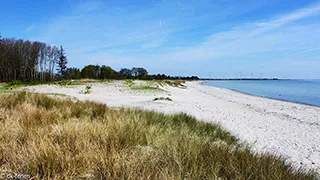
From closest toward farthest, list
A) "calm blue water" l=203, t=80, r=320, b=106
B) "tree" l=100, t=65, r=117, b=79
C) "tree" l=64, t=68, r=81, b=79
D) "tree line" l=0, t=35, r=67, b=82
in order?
"calm blue water" l=203, t=80, r=320, b=106, "tree line" l=0, t=35, r=67, b=82, "tree" l=64, t=68, r=81, b=79, "tree" l=100, t=65, r=117, b=79

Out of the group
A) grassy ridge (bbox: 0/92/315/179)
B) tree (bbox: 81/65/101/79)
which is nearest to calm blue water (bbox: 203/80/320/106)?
grassy ridge (bbox: 0/92/315/179)

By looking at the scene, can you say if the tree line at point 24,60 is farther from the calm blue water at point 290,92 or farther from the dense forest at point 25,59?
the calm blue water at point 290,92

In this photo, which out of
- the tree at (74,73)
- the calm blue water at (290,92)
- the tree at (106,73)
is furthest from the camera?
the tree at (106,73)

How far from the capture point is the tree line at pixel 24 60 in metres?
39.9

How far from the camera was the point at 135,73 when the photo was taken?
9500cm

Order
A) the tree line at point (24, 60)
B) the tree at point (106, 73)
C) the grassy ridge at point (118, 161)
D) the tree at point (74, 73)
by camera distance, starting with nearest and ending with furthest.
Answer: the grassy ridge at point (118, 161) → the tree line at point (24, 60) → the tree at point (74, 73) → the tree at point (106, 73)

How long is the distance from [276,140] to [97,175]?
21.4ft

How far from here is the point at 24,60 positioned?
42094mm

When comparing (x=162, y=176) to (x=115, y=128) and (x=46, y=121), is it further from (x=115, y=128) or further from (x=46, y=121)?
(x=46, y=121)

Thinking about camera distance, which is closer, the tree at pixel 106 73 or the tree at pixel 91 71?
the tree at pixel 91 71

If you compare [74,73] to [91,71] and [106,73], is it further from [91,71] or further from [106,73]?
[106,73]

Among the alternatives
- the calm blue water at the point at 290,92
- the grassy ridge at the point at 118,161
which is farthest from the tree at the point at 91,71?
Answer: the grassy ridge at the point at 118,161

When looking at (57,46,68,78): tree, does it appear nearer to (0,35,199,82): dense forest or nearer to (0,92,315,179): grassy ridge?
(0,35,199,82): dense forest

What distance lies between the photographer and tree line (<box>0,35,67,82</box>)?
3991 cm
